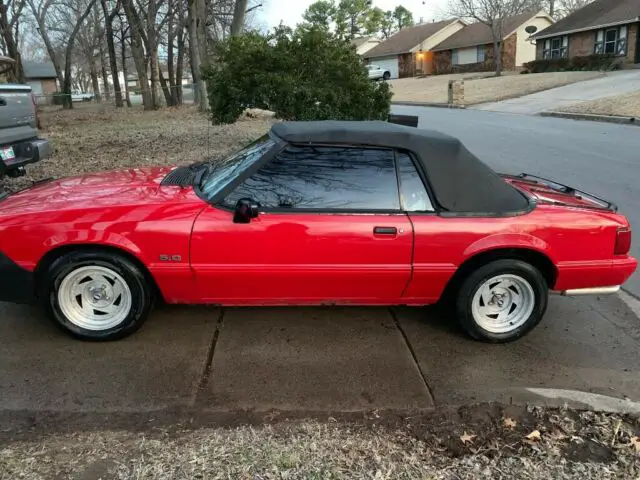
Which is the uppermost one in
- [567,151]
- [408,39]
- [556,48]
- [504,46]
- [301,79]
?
[408,39]

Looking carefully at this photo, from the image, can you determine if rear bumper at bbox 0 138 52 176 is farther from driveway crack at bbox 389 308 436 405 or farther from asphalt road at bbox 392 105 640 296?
asphalt road at bbox 392 105 640 296

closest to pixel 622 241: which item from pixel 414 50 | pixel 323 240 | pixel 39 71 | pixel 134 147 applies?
pixel 323 240

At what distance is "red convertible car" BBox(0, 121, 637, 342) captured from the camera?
361 cm

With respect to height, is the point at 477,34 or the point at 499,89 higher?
the point at 477,34

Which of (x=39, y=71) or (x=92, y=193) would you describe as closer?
(x=92, y=193)

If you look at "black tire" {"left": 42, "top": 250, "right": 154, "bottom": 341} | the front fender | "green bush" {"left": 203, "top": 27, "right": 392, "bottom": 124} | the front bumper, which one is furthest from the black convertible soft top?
"green bush" {"left": 203, "top": 27, "right": 392, "bottom": 124}

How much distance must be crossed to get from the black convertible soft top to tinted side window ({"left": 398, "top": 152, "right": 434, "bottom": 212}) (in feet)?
0.20

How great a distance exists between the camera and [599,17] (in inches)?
1542

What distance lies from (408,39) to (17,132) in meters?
61.1

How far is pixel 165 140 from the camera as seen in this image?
13.7 meters

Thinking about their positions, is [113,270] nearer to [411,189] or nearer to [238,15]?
[411,189]

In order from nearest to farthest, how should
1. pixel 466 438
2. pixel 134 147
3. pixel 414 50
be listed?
pixel 466 438 < pixel 134 147 < pixel 414 50

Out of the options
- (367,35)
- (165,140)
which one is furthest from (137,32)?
(367,35)

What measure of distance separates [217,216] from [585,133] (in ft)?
45.8
